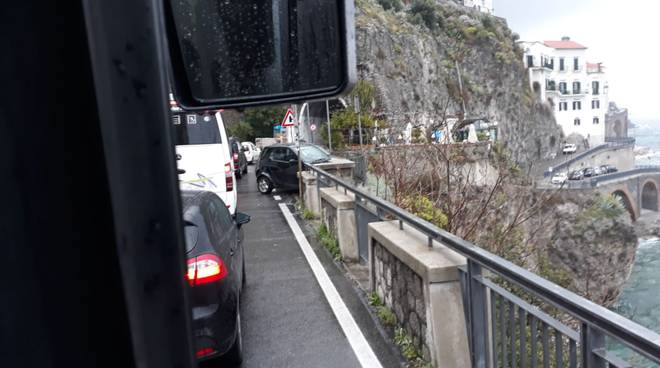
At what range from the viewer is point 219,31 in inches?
42.5

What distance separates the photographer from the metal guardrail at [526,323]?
2.18 meters

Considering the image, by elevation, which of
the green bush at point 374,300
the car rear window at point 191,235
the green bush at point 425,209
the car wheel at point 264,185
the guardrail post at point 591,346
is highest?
the car rear window at point 191,235

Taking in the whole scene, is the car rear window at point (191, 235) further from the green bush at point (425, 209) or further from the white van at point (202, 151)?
the white van at point (202, 151)

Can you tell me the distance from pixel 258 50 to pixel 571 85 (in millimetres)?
95007

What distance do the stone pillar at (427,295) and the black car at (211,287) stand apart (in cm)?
158

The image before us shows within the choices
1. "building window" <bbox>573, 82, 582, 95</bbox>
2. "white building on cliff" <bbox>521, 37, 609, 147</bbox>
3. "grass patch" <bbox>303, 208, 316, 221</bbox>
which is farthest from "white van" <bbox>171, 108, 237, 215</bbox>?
"building window" <bbox>573, 82, 582, 95</bbox>

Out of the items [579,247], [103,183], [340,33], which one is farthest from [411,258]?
[579,247]

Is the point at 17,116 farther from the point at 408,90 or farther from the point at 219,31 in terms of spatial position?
the point at 408,90

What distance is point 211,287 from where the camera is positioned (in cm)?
412

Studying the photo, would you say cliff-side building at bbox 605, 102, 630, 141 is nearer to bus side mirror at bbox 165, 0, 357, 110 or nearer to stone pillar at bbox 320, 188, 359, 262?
stone pillar at bbox 320, 188, 359, 262

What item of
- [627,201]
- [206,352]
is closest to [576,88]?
[627,201]

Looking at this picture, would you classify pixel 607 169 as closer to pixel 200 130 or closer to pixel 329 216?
pixel 329 216

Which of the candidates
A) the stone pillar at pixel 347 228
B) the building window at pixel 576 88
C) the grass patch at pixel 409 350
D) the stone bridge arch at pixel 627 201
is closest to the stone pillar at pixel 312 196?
the stone pillar at pixel 347 228

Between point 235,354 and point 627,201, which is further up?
point 235,354
